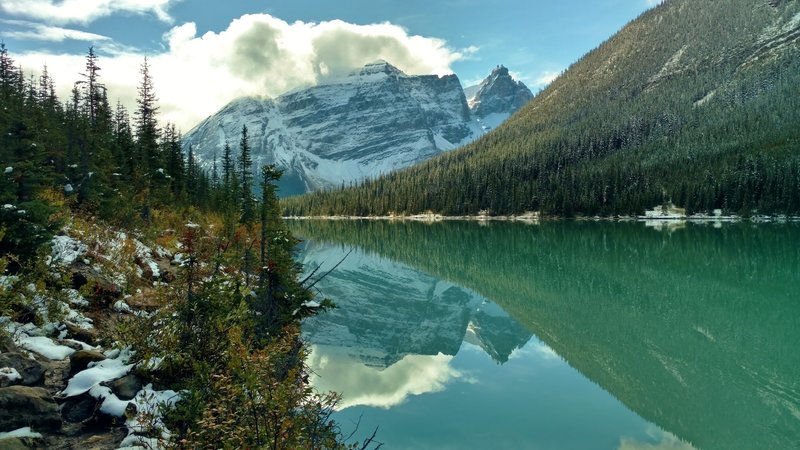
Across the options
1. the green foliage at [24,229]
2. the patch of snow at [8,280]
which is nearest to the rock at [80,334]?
the patch of snow at [8,280]

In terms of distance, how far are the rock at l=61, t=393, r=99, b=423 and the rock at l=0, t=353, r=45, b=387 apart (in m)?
0.73

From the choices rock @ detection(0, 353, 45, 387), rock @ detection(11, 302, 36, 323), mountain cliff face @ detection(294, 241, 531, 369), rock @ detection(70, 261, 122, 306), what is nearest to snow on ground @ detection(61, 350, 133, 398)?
rock @ detection(0, 353, 45, 387)

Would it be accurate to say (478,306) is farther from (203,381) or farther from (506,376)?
(203,381)

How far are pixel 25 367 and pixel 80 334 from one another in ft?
9.38

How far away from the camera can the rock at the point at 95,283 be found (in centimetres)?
1393

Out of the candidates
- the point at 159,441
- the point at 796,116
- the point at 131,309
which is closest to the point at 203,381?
the point at 159,441

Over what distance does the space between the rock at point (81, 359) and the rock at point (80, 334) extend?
1.42m

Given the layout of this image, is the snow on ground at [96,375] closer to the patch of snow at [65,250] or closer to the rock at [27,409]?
the rock at [27,409]

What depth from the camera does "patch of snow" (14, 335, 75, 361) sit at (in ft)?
32.7

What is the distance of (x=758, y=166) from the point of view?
405ft

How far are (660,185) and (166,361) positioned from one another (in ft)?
503

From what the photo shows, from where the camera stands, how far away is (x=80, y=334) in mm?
11453

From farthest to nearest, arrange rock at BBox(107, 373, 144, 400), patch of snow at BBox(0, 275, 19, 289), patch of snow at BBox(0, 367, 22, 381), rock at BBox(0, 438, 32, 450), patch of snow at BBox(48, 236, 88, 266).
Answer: patch of snow at BBox(48, 236, 88, 266), patch of snow at BBox(0, 275, 19, 289), rock at BBox(107, 373, 144, 400), patch of snow at BBox(0, 367, 22, 381), rock at BBox(0, 438, 32, 450)

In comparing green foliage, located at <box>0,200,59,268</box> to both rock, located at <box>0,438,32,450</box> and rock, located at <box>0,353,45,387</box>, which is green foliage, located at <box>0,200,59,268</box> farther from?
rock, located at <box>0,438,32,450</box>
